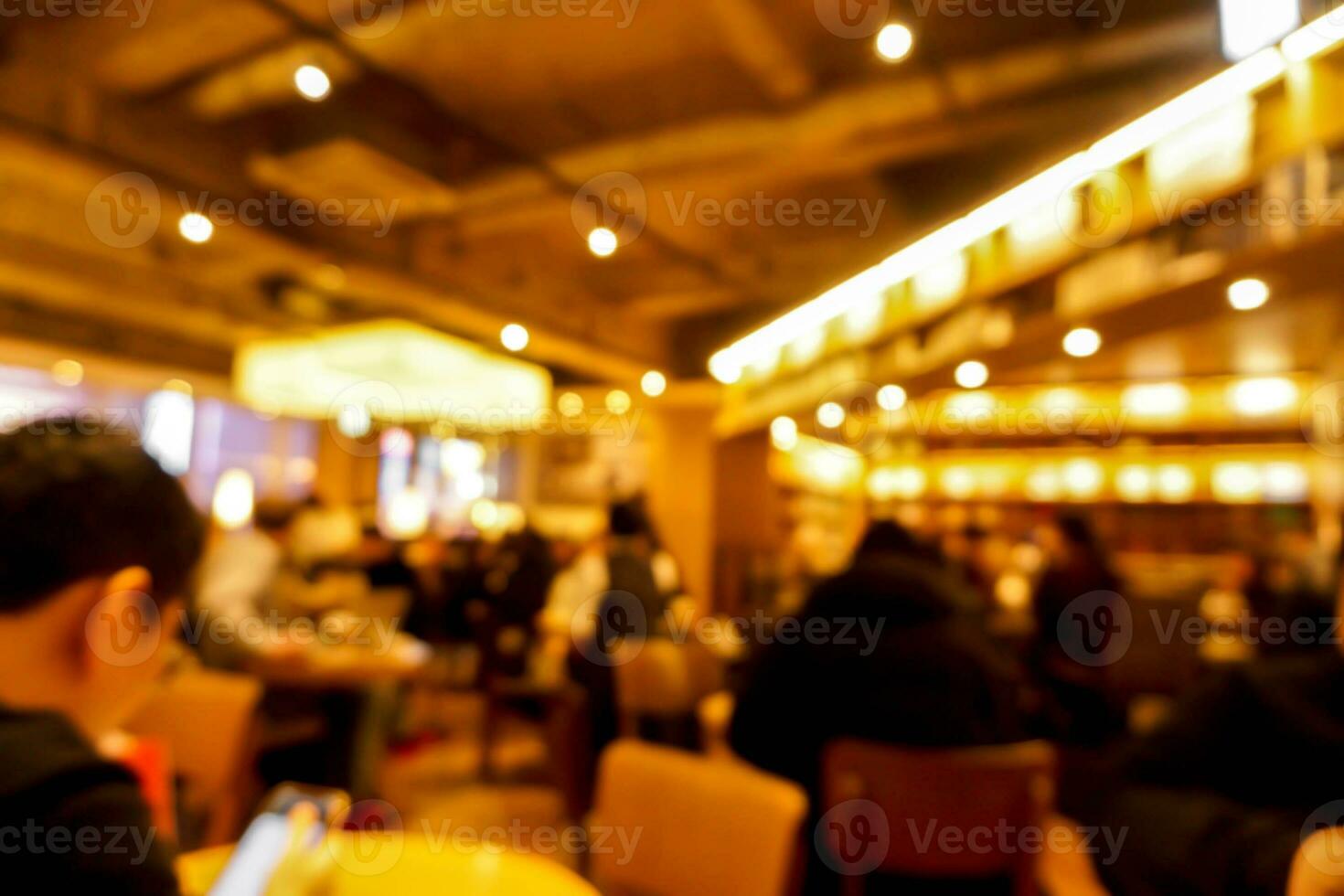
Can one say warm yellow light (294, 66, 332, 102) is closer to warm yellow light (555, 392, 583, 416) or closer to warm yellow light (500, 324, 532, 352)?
warm yellow light (500, 324, 532, 352)

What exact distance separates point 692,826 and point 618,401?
7.14 metres

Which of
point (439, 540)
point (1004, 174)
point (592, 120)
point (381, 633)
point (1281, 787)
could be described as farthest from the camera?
point (439, 540)

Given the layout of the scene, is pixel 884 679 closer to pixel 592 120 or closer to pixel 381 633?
pixel 592 120

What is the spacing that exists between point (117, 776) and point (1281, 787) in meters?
1.47

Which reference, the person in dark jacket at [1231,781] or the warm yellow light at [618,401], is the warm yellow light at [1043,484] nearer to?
the warm yellow light at [618,401]

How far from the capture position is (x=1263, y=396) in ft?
19.7

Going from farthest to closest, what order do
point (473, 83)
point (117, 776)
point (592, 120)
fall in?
point (592, 120)
point (473, 83)
point (117, 776)

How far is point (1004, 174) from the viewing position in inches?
100

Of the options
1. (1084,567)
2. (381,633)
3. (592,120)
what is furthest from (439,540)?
(1084,567)

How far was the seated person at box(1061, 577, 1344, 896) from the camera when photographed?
1.05m

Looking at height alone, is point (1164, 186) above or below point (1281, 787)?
above
